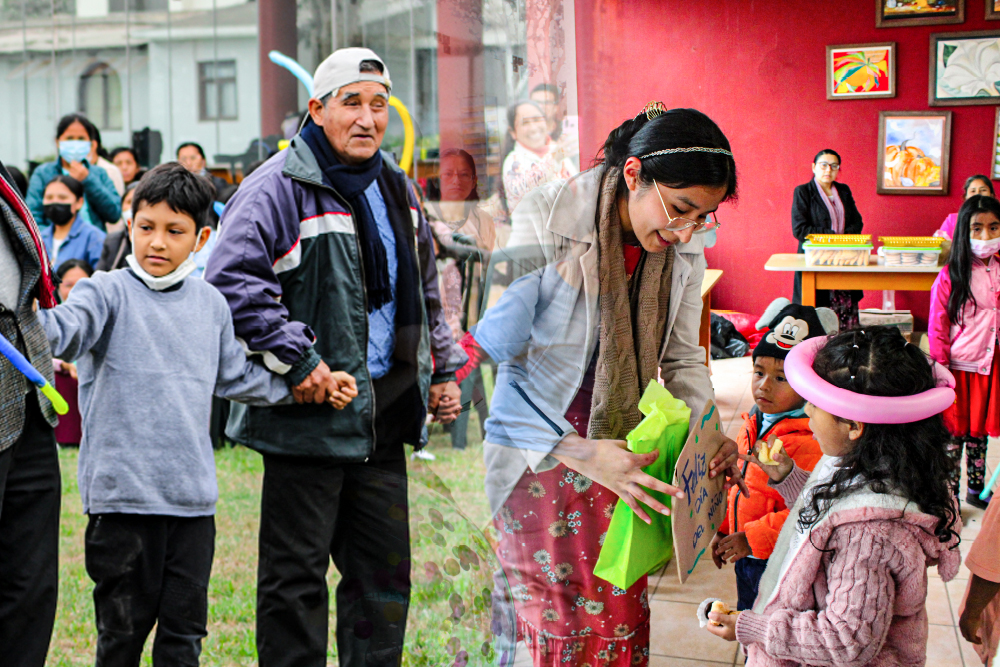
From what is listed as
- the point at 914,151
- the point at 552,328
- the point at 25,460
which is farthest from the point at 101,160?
the point at 914,151

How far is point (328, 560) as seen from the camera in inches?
42.4

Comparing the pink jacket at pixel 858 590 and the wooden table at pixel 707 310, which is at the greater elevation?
the wooden table at pixel 707 310

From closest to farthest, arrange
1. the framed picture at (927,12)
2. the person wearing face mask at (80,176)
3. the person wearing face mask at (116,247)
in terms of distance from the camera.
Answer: the framed picture at (927,12) < the person wearing face mask at (80,176) < the person wearing face mask at (116,247)

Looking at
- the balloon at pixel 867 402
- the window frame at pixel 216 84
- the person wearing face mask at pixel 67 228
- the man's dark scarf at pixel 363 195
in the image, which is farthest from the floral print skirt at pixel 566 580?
the person wearing face mask at pixel 67 228

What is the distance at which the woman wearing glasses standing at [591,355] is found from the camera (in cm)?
67

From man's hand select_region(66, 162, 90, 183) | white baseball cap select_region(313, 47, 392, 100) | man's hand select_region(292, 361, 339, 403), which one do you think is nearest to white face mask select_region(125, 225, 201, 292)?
man's hand select_region(292, 361, 339, 403)

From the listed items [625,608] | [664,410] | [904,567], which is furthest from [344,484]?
[904,567]

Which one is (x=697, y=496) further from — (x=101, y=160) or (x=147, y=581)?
(x=101, y=160)

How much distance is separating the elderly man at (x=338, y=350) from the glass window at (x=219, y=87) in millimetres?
221

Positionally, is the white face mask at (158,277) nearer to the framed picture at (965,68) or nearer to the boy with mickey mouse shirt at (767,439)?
the boy with mickey mouse shirt at (767,439)

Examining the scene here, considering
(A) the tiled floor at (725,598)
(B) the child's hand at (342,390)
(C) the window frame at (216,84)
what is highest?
(C) the window frame at (216,84)

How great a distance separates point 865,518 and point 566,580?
11.1 inches

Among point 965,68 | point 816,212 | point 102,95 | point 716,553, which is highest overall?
point 102,95

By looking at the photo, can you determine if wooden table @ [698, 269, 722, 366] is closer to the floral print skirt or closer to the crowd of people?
the crowd of people
